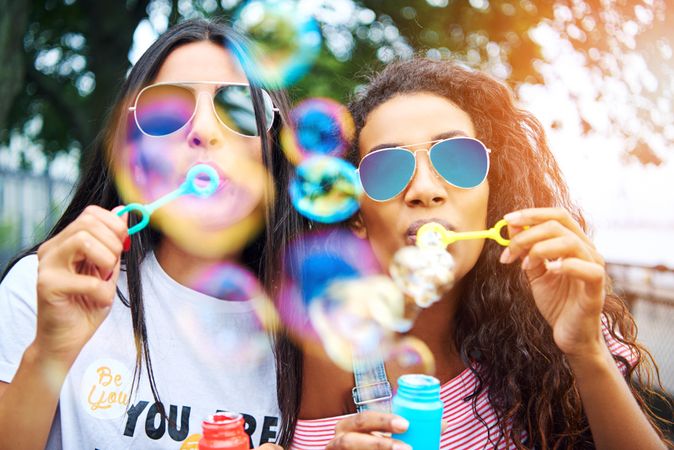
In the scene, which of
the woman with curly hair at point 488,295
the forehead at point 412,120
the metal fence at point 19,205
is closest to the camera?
the woman with curly hair at point 488,295

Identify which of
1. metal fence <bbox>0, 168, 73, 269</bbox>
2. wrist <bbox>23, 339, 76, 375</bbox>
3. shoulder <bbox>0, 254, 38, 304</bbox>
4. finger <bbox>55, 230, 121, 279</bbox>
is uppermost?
finger <bbox>55, 230, 121, 279</bbox>

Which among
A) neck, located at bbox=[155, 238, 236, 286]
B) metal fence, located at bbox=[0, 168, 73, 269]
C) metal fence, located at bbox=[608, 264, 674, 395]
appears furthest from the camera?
metal fence, located at bbox=[0, 168, 73, 269]

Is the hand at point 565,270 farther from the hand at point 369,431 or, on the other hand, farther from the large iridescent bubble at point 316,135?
the large iridescent bubble at point 316,135

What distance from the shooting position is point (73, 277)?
1096mm

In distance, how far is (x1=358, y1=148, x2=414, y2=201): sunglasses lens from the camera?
157 cm

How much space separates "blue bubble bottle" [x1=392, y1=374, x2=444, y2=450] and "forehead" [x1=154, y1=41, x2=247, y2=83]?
1.11m

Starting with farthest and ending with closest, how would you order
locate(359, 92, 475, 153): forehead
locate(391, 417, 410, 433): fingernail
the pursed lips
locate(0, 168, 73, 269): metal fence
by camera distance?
locate(0, 168, 73, 269): metal fence < locate(359, 92, 475, 153): forehead < the pursed lips < locate(391, 417, 410, 433): fingernail

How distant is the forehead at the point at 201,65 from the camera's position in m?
1.67

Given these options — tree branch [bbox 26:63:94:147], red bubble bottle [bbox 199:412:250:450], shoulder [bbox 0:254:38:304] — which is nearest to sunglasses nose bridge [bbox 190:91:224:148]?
shoulder [bbox 0:254:38:304]

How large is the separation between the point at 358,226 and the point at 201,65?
0.72m

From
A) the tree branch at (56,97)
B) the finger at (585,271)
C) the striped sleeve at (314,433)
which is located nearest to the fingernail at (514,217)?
the finger at (585,271)

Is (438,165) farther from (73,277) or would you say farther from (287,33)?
(287,33)

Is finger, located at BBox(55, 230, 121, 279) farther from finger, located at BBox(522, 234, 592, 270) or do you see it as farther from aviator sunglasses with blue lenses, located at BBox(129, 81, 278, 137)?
finger, located at BBox(522, 234, 592, 270)

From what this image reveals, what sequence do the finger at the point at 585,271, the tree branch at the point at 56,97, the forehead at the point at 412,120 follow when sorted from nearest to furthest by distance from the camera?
the finger at the point at 585,271 < the forehead at the point at 412,120 < the tree branch at the point at 56,97
